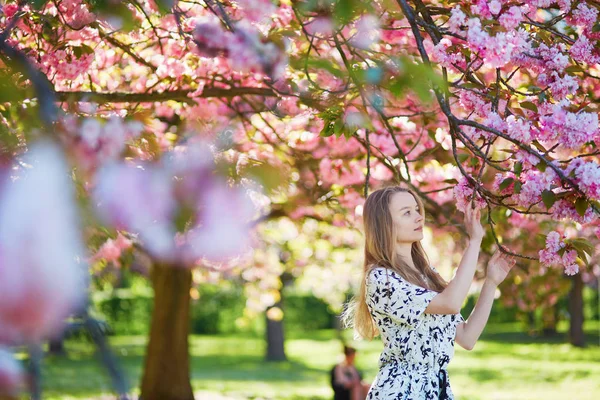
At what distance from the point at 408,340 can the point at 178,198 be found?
1485mm

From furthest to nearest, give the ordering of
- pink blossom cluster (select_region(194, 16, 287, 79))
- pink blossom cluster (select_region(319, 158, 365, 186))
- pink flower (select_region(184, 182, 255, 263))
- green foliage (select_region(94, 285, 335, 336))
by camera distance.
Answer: green foliage (select_region(94, 285, 335, 336)) → pink blossom cluster (select_region(319, 158, 365, 186)) → pink blossom cluster (select_region(194, 16, 287, 79)) → pink flower (select_region(184, 182, 255, 263))

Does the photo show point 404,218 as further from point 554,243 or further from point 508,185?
point 554,243

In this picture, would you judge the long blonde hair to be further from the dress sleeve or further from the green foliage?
the green foliage

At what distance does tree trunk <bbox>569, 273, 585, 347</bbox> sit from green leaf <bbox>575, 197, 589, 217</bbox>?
15039mm

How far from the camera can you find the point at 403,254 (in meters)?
3.32

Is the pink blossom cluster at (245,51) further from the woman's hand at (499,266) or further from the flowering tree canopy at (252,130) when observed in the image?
the woman's hand at (499,266)

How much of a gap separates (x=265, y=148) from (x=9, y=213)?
524 cm

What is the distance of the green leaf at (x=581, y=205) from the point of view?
279 centimetres

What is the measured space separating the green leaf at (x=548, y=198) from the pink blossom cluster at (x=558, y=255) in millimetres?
298

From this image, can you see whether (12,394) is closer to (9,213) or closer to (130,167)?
(9,213)

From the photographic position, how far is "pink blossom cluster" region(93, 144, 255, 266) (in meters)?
1.77

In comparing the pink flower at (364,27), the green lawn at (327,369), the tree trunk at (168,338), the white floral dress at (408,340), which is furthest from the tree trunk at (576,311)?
the pink flower at (364,27)

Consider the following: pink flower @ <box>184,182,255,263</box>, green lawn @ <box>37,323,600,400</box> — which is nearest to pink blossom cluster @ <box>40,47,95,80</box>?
pink flower @ <box>184,182,255,263</box>

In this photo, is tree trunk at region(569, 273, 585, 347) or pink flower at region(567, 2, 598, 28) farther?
tree trunk at region(569, 273, 585, 347)
